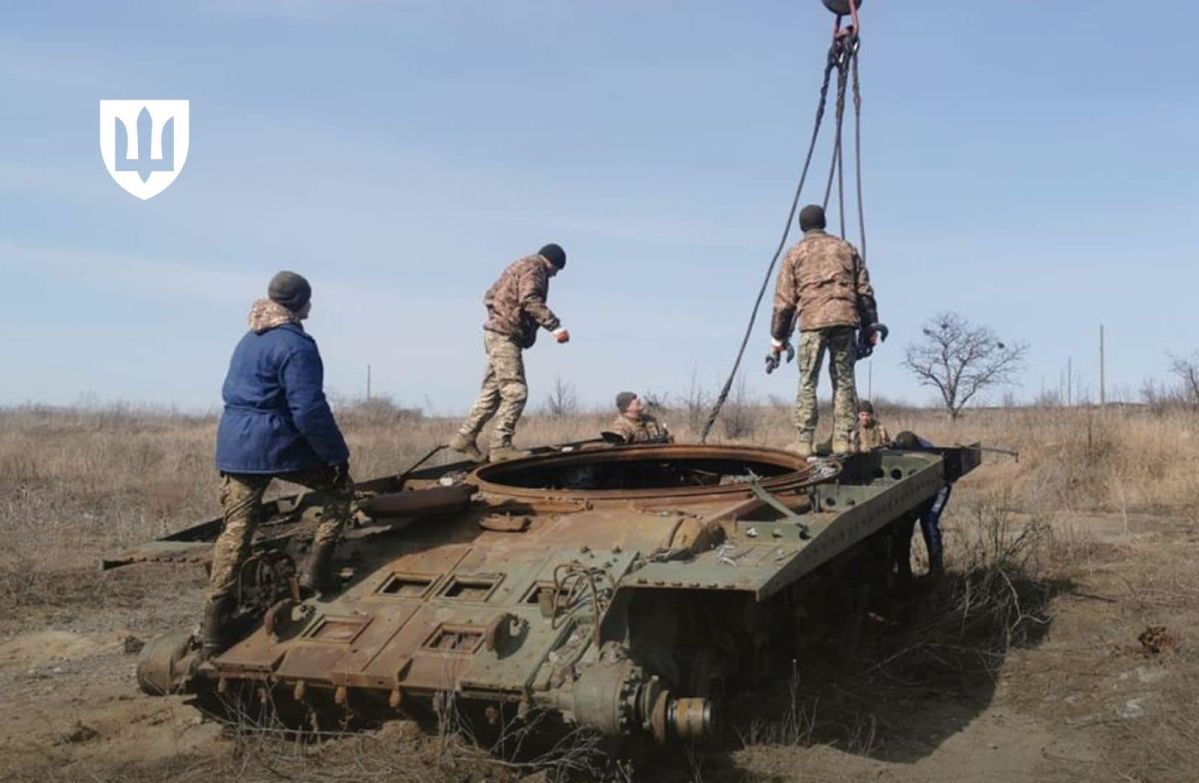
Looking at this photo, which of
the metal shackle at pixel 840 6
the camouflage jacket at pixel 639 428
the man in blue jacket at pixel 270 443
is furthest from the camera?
the camouflage jacket at pixel 639 428

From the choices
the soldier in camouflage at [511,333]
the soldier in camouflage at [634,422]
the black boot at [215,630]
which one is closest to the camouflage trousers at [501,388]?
the soldier in camouflage at [511,333]

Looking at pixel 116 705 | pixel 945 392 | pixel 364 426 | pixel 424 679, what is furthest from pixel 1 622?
pixel 945 392

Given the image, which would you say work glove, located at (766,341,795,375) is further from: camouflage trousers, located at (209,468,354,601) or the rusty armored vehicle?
camouflage trousers, located at (209,468,354,601)

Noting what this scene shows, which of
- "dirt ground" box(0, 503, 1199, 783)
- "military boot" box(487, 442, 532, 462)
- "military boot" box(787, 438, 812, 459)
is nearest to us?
"dirt ground" box(0, 503, 1199, 783)

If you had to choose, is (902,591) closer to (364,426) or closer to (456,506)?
(456,506)

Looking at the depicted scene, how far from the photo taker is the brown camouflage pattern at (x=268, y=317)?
562 centimetres

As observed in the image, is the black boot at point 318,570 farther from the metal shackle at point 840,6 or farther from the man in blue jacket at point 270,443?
the metal shackle at point 840,6

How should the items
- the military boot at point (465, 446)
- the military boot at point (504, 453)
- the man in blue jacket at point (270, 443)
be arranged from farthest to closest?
the military boot at point (465, 446) → the military boot at point (504, 453) → the man in blue jacket at point (270, 443)

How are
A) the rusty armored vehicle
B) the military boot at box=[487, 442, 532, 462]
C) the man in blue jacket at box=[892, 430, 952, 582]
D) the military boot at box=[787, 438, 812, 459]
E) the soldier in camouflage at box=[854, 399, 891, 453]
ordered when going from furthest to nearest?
the soldier in camouflage at box=[854, 399, 891, 453] → the man in blue jacket at box=[892, 430, 952, 582] → the military boot at box=[787, 438, 812, 459] → the military boot at box=[487, 442, 532, 462] → the rusty armored vehicle

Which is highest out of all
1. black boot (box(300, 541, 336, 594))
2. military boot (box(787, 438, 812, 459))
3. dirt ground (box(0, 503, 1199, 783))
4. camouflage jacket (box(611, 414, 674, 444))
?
camouflage jacket (box(611, 414, 674, 444))

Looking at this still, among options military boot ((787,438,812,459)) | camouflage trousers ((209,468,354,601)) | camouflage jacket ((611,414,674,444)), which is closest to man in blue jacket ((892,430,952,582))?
military boot ((787,438,812,459))

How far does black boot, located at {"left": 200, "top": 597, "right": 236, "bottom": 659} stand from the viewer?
5.31 m

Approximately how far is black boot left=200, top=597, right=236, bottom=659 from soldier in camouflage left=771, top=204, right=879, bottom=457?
4041 millimetres

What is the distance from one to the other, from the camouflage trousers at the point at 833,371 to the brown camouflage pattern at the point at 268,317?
3.73 m
